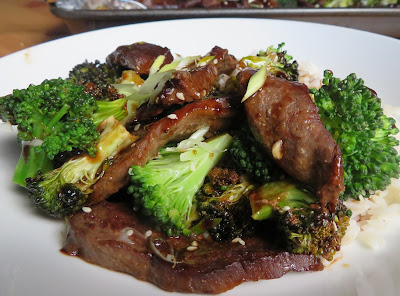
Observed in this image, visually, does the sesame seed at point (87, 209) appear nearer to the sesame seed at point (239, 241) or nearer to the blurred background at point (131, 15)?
the sesame seed at point (239, 241)

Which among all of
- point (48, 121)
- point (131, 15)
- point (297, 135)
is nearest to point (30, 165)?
point (48, 121)

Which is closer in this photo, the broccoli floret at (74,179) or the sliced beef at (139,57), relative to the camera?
the broccoli floret at (74,179)

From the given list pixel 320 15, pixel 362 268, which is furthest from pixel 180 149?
pixel 320 15

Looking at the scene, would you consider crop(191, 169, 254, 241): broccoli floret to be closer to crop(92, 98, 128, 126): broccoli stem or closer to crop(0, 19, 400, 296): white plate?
crop(0, 19, 400, 296): white plate

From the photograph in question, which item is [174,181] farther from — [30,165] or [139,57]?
[139,57]

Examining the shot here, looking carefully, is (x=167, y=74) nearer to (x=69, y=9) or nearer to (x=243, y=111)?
→ (x=243, y=111)

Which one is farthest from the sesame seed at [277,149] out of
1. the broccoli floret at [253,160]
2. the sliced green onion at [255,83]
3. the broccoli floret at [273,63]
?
the broccoli floret at [273,63]

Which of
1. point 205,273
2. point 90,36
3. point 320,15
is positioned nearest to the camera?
point 205,273
